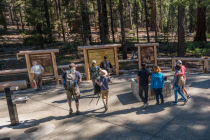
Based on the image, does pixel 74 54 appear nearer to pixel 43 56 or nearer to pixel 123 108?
pixel 43 56

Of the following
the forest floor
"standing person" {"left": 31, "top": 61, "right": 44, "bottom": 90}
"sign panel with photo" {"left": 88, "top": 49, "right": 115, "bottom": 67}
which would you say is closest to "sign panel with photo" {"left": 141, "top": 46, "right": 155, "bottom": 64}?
"sign panel with photo" {"left": 88, "top": 49, "right": 115, "bottom": 67}

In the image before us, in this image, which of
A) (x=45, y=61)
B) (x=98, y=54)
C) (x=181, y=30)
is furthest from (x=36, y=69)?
(x=181, y=30)

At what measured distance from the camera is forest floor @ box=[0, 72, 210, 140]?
6.30m

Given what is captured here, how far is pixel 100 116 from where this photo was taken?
7.81m

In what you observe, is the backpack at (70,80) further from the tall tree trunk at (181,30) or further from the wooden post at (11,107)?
the tall tree trunk at (181,30)

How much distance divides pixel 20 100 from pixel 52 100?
2870mm

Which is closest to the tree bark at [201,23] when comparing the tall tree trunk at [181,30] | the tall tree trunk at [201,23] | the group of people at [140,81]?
the tall tree trunk at [201,23]

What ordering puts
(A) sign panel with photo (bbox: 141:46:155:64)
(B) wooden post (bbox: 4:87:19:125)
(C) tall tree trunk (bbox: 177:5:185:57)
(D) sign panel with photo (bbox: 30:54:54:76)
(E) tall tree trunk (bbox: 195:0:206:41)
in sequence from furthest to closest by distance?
1. (E) tall tree trunk (bbox: 195:0:206:41)
2. (C) tall tree trunk (bbox: 177:5:185:57)
3. (A) sign panel with photo (bbox: 141:46:155:64)
4. (D) sign panel with photo (bbox: 30:54:54:76)
5. (B) wooden post (bbox: 4:87:19:125)

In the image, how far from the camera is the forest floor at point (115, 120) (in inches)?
248

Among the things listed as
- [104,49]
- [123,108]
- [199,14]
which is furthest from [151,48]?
[199,14]

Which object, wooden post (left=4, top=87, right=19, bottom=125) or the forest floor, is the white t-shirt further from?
wooden post (left=4, top=87, right=19, bottom=125)

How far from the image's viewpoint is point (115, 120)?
289 inches

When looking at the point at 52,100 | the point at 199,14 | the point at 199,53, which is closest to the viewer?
the point at 52,100

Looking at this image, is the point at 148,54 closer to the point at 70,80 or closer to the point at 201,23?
the point at 70,80
